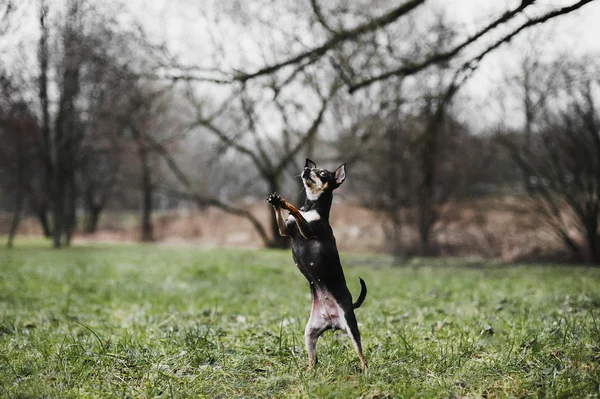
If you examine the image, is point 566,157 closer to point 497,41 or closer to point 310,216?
point 497,41

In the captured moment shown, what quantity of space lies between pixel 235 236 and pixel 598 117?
18.8 meters

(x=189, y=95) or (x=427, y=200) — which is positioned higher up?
(x=189, y=95)

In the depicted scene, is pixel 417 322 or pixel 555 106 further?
pixel 555 106

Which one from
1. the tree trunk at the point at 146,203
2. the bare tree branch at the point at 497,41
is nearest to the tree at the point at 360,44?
the bare tree branch at the point at 497,41

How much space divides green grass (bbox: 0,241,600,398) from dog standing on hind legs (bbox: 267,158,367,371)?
33 cm

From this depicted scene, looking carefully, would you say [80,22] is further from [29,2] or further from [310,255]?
[310,255]

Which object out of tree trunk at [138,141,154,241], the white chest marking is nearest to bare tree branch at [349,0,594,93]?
the white chest marking

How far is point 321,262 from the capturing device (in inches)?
118

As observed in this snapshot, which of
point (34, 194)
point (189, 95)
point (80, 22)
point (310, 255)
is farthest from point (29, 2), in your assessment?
point (34, 194)

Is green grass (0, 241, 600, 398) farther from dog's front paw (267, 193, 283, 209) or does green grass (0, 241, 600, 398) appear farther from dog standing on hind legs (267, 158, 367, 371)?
dog's front paw (267, 193, 283, 209)

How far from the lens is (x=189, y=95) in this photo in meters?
17.7

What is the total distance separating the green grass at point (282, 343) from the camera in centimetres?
285

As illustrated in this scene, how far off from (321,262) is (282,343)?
132cm

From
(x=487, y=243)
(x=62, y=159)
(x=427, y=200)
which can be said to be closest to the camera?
(x=427, y=200)
